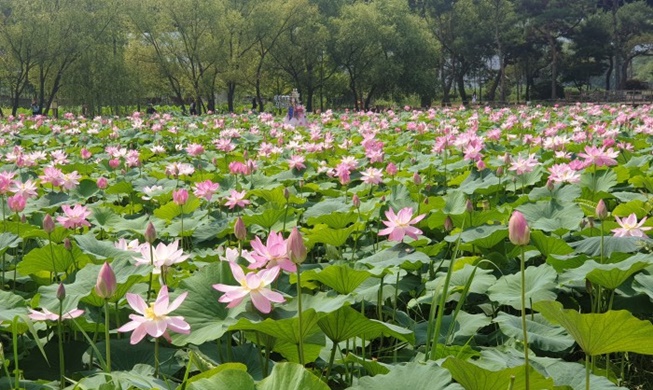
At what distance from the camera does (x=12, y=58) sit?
22281 millimetres

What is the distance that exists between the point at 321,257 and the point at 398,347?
43.1 inches

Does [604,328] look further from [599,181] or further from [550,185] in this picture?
[599,181]

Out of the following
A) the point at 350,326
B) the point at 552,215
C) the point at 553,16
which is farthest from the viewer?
the point at 553,16

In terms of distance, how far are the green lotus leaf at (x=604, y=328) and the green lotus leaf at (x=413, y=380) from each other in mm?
223

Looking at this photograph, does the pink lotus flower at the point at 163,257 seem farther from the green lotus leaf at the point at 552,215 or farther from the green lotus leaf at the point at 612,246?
the green lotus leaf at the point at 552,215

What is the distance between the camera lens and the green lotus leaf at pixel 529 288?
176cm

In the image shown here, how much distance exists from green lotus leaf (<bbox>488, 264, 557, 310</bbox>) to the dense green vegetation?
23.0 metres

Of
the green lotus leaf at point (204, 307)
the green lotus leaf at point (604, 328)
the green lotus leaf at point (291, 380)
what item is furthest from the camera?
the green lotus leaf at point (204, 307)

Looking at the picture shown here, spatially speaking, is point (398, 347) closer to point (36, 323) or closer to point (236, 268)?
point (236, 268)

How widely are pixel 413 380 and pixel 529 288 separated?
934 mm

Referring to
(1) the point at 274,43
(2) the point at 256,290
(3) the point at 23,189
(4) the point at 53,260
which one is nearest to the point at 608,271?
(2) the point at 256,290

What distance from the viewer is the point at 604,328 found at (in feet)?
3.63

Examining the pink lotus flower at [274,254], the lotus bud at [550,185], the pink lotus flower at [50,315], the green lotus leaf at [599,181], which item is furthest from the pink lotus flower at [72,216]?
the green lotus leaf at [599,181]

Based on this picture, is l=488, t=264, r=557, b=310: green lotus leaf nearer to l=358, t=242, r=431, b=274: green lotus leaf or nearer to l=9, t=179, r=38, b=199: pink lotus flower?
l=358, t=242, r=431, b=274: green lotus leaf
